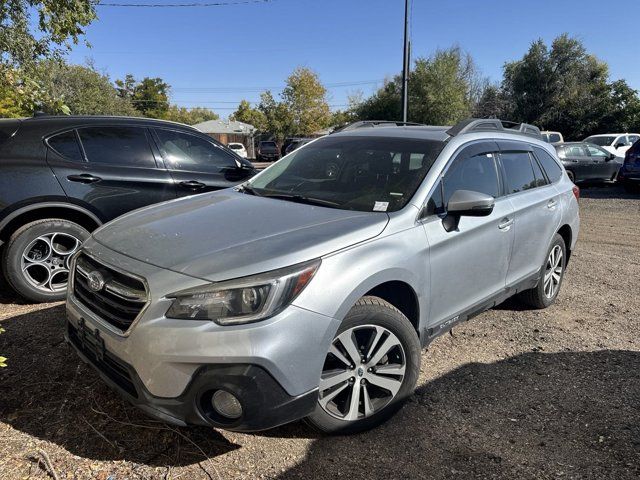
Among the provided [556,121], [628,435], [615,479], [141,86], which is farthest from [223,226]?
[141,86]

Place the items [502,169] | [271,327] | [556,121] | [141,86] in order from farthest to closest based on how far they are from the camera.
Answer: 1. [141,86]
2. [556,121]
3. [502,169]
4. [271,327]

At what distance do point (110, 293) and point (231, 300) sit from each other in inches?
27.6

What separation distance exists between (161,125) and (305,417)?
3975 millimetres

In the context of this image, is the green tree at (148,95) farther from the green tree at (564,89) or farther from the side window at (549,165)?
the side window at (549,165)

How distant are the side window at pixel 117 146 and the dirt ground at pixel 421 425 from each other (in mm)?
1585

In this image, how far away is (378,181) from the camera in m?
3.48

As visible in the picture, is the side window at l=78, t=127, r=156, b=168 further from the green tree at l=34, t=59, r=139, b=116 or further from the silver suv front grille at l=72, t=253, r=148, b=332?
the green tree at l=34, t=59, r=139, b=116

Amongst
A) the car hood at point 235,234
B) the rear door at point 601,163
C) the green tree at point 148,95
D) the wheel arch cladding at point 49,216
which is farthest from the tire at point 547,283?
the green tree at point 148,95

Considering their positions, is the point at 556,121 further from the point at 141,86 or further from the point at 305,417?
the point at 141,86

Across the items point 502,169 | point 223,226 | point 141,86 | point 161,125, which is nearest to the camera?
point 223,226

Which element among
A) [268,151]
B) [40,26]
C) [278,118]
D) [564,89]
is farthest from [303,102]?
[40,26]

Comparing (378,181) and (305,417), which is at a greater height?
(378,181)

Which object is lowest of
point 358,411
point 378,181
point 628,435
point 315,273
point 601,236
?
point 601,236

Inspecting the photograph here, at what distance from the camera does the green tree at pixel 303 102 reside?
47.8 metres
